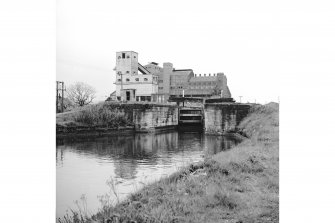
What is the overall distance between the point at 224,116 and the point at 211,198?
9080mm

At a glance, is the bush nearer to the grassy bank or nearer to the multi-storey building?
the multi-storey building

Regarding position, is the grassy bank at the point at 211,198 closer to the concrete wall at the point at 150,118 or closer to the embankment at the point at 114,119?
the embankment at the point at 114,119

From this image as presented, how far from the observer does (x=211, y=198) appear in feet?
8.18

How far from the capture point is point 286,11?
1.82m

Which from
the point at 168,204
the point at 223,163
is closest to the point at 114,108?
the point at 223,163

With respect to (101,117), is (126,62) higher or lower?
higher

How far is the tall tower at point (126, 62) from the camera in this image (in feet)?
24.2

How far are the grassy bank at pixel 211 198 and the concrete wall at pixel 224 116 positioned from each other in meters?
7.50

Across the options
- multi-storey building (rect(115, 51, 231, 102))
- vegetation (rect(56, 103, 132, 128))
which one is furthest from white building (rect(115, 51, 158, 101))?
vegetation (rect(56, 103, 132, 128))

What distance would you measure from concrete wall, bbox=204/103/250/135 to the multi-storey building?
0.95 metres

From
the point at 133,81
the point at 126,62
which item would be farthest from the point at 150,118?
the point at 126,62

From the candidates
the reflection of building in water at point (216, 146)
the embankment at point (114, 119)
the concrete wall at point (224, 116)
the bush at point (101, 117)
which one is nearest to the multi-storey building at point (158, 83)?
the embankment at point (114, 119)

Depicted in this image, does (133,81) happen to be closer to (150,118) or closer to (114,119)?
(114,119)

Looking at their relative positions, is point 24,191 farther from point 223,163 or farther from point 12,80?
point 223,163
